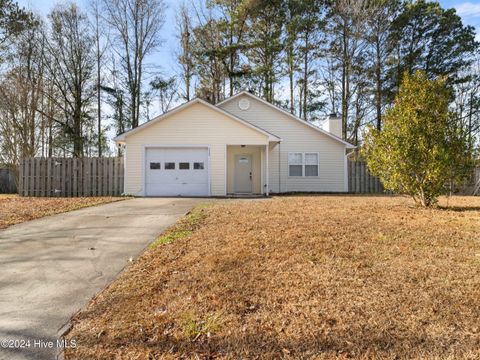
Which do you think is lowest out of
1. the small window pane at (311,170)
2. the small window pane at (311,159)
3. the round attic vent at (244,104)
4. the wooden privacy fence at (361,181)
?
the wooden privacy fence at (361,181)

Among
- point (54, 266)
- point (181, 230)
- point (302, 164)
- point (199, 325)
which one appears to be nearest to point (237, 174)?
point (302, 164)

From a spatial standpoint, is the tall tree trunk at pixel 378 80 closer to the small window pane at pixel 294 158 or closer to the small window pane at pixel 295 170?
the small window pane at pixel 294 158

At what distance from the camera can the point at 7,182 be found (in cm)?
2150

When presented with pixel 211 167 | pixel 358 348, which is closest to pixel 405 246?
pixel 358 348

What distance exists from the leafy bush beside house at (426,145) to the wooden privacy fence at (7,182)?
911 inches

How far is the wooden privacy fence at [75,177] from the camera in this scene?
1585 centimetres

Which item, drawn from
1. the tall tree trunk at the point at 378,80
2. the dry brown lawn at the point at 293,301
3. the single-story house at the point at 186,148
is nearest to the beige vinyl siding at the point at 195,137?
the single-story house at the point at 186,148

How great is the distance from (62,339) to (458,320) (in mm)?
3254

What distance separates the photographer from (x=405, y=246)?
484 centimetres

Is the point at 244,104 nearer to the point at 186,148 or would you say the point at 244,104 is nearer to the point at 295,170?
the point at 295,170

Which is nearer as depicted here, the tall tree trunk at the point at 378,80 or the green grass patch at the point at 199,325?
the green grass patch at the point at 199,325

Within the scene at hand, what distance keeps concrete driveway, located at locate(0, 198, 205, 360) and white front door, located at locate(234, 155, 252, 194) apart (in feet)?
29.6

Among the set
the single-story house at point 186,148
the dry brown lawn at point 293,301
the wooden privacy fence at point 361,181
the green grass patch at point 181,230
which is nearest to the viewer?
the dry brown lawn at point 293,301

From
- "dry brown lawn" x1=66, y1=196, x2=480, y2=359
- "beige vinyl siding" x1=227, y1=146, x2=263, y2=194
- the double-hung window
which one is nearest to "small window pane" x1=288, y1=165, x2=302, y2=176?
the double-hung window
